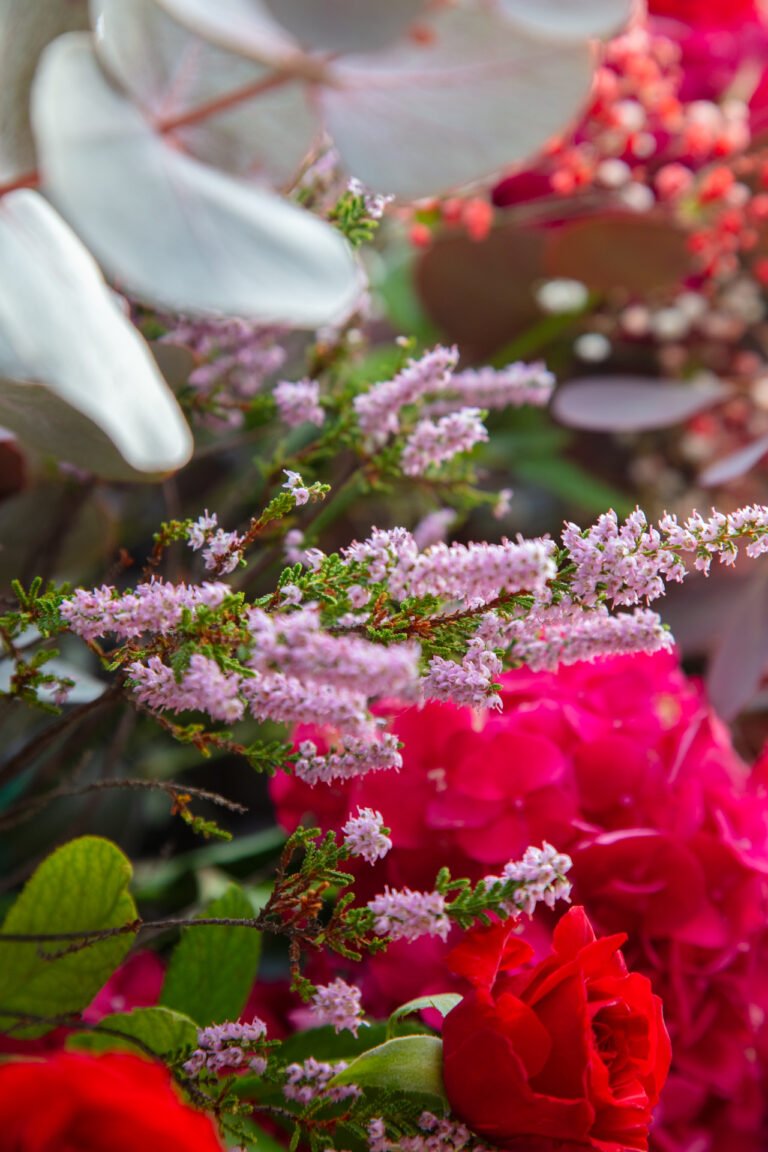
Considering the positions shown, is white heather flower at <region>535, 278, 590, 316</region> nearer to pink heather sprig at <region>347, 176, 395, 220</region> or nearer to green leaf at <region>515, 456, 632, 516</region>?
green leaf at <region>515, 456, 632, 516</region>

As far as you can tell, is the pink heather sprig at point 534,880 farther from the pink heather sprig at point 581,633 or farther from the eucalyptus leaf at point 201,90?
the eucalyptus leaf at point 201,90

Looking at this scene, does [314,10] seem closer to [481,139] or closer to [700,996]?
[481,139]

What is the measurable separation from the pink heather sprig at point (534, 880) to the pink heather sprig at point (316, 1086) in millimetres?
87

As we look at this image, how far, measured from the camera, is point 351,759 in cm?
33

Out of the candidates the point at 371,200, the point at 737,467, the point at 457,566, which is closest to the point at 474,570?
the point at 457,566

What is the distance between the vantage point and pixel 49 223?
0.31 metres

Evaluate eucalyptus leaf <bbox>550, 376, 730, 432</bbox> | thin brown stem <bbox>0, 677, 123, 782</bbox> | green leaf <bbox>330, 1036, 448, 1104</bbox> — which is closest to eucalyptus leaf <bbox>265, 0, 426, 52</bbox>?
thin brown stem <bbox>0, 677, 123, 782</bbox>

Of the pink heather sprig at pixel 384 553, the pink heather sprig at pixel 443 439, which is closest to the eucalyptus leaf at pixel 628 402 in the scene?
the pink heather sprig at pixel 443 439

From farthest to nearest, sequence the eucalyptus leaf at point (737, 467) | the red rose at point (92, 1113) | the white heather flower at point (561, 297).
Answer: the white heather flower at point (561, 297)
the eucalyptus leaf at point (737, 467)
the red rose at point (92, 1113)

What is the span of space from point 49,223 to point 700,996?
0.43m

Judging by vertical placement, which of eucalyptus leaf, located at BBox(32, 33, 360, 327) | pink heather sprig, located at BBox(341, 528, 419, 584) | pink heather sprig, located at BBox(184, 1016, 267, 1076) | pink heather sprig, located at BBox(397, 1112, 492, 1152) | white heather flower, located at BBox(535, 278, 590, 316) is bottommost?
pink heather sprig, located at BBox(397, 1112, 492, 1152)

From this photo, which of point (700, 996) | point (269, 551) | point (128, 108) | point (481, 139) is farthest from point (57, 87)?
point (700, 996)

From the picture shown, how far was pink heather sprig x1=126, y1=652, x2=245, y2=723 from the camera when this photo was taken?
277 mm

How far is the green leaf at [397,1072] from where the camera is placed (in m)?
0.34
